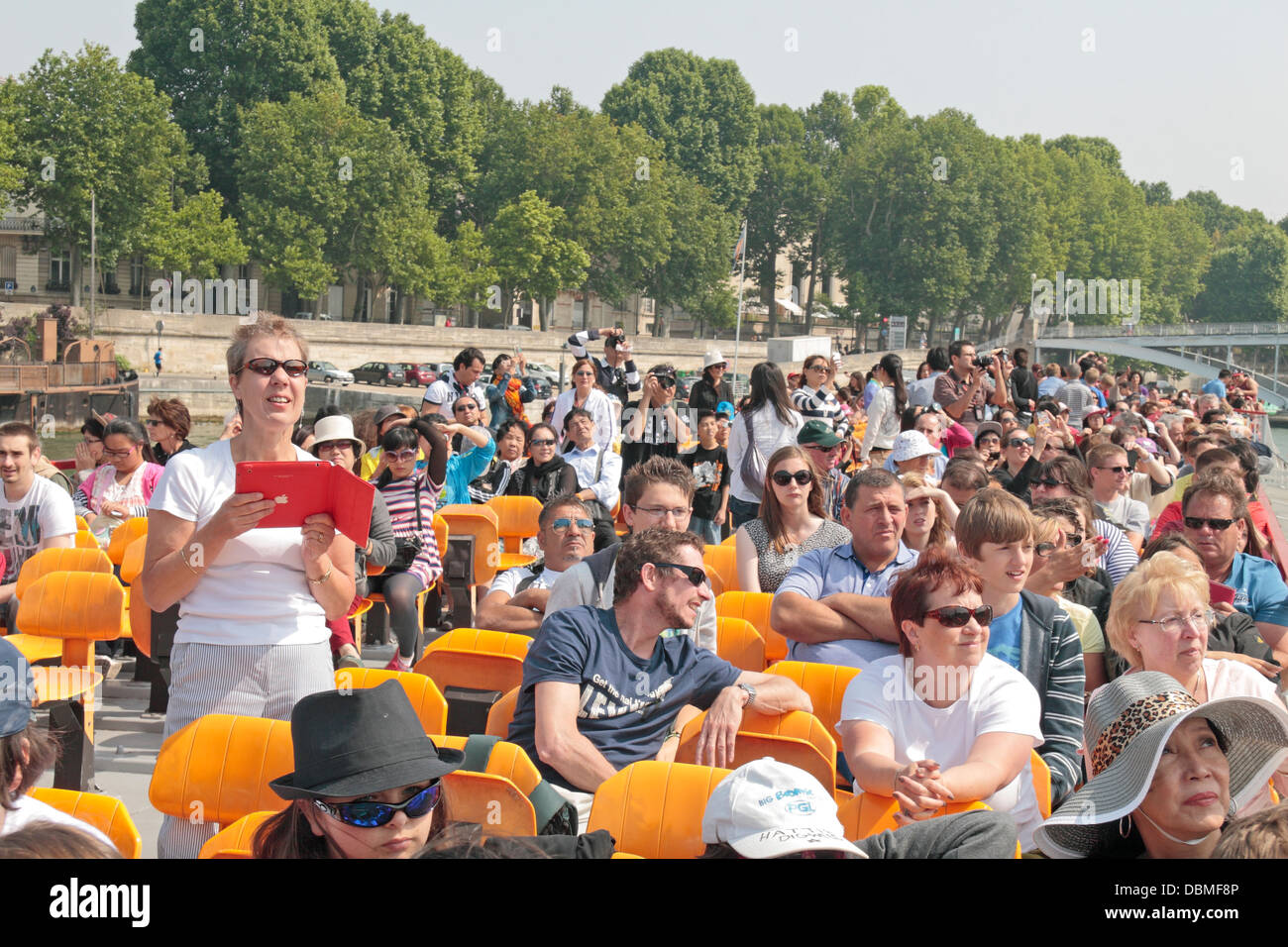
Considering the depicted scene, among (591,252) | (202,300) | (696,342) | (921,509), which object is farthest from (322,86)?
(921,509)

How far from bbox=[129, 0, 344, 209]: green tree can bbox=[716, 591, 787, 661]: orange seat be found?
58.0 metres

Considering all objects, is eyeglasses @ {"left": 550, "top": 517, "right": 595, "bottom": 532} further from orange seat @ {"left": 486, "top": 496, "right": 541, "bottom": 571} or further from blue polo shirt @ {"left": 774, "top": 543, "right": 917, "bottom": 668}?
orange seat @ {"left": 486, "top": 496, "right": 541, "bottom": 571}

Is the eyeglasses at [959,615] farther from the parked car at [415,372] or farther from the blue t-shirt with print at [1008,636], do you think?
the parked car at [415,372]

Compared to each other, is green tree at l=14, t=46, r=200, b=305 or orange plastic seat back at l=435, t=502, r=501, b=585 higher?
green tree at l=14, t=46, r=200, b=305

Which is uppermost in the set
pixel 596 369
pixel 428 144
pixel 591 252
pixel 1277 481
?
pixel 428 144

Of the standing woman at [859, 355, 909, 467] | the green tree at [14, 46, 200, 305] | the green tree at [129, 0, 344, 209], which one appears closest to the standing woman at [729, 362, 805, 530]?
the standing woman at [859, 355, 909, 467]

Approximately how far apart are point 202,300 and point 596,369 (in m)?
50.5

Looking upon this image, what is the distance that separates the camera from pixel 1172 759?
2.79 meters

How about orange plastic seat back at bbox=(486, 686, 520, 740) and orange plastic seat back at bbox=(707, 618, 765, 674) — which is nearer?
orange plastic seat back at bbox=(486, 686, 520, 740)

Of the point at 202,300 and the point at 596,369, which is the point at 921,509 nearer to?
the point at 596,369

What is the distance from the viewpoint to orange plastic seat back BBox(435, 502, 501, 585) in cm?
788

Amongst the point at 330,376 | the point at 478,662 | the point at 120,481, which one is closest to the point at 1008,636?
the point at 478,662

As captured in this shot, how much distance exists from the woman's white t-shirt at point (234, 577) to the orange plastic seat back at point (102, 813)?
571 mm
